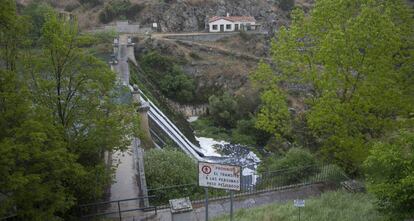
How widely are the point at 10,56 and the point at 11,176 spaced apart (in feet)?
12.8

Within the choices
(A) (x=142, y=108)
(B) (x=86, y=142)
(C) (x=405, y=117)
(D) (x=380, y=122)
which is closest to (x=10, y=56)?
(B) (x=86, y=142)

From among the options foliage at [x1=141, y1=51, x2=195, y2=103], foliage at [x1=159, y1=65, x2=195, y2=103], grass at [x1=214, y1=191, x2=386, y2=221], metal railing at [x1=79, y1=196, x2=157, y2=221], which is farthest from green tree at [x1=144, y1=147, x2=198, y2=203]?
foliage at [x1=141, y1=51, x2=195, y2=103]

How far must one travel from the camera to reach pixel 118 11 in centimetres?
6322

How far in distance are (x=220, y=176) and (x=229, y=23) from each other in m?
56.9

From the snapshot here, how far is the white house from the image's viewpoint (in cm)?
6262

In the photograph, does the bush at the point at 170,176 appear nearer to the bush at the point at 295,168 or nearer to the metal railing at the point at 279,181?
the metal railing at the point at 279,181

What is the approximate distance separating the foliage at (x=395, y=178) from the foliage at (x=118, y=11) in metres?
58.0

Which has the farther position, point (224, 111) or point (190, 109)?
point (190, 109)

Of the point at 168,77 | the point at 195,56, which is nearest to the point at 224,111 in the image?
the point at 168,77

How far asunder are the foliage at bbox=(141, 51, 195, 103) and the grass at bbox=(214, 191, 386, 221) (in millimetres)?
35057

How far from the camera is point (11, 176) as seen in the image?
9078mm

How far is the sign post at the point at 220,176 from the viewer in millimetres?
8016

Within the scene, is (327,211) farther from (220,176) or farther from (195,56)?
(195,56)

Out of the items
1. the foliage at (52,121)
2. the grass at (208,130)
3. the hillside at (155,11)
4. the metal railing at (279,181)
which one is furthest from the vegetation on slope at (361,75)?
the hillside at (155,11)
